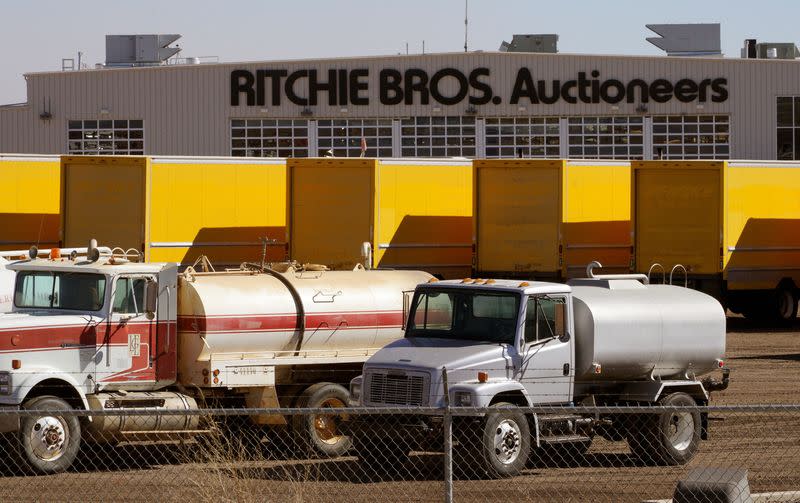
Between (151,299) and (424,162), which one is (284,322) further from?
(424,162)

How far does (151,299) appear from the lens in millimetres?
14547

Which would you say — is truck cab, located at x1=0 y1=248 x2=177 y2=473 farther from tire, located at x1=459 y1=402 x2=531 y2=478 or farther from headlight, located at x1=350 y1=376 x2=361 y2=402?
tire, located at x1=459 y1=402 x2=531 y2=478

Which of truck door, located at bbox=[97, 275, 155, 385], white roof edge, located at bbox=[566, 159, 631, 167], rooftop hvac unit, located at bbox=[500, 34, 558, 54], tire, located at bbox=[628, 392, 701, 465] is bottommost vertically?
tire, located at bbox=[628, 392, 701, 465]

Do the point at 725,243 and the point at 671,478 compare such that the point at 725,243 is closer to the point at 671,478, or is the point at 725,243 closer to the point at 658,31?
the point at 671,478

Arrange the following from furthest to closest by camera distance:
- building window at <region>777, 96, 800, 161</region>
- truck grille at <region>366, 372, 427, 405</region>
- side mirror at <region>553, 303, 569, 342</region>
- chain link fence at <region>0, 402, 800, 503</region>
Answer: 1. building window at <region>777, 96, 800, 161</region>
2. side mirror at <region>553, 303, 569, 342</region>
3. truck grille at <region>366, 372, 427, 405</region>
4. chain link fence at <region>0, 402, 800, 503</region>

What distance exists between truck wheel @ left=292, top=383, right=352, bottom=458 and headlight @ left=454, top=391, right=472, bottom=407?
1.82m

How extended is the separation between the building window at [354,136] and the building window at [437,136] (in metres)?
0.66

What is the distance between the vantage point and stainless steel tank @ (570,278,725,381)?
1462 centimetres

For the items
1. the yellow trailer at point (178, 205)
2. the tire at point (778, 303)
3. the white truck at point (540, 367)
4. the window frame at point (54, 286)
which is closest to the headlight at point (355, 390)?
the white truck at point (540, 367)

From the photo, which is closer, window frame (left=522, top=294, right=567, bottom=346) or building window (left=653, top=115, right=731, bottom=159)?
window frame (left=522, top=294, right=567, bottom=346)

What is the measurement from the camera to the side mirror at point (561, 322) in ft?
46.9

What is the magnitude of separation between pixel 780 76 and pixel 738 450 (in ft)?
125

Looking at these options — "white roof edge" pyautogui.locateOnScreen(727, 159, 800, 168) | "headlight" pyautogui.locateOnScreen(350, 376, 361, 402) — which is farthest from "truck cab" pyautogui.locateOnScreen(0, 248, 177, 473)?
Result: "white roof edge" pyautogui.locateOnScreen(727, 159, 800, 168)

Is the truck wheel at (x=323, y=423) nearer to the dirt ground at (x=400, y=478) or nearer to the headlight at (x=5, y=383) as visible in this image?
the dirt ground at (x=400, y=478)
